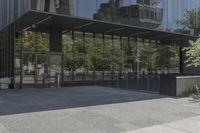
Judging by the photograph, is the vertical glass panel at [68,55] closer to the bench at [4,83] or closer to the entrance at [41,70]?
the entrance at [41,70]

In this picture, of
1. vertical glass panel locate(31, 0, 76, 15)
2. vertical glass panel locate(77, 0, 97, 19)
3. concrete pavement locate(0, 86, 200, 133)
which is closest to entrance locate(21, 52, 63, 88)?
vertical glass panel locate(77, 0, 97, 19)

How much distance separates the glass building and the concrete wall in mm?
1518

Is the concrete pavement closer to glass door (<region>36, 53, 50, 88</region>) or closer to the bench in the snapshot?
the bench

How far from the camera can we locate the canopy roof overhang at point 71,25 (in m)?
18.9

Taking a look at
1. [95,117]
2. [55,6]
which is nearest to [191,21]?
[55,6]

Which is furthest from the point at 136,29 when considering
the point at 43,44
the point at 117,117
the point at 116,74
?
the point at 117,117

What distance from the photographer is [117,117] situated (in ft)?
33.4

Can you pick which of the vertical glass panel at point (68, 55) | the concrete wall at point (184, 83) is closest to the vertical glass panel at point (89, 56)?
the vertical glass panel at point (68, 55)

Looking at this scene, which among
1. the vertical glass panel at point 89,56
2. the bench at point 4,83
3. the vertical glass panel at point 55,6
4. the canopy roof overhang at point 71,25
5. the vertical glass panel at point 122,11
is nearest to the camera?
A: the vertical glass panel at point 55,6

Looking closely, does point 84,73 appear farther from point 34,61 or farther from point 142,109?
point 142,109

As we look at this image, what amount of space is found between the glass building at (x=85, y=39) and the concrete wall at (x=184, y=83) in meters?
1.52

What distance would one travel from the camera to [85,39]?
2503cm

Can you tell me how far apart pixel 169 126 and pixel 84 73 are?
51.9ft

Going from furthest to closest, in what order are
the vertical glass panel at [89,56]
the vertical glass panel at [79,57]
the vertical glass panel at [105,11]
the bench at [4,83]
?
the vertical glass panel at [89,56], the vertical glass panel at [79,57], the vertical glass panel at [105,11], the bench at [4,83]
